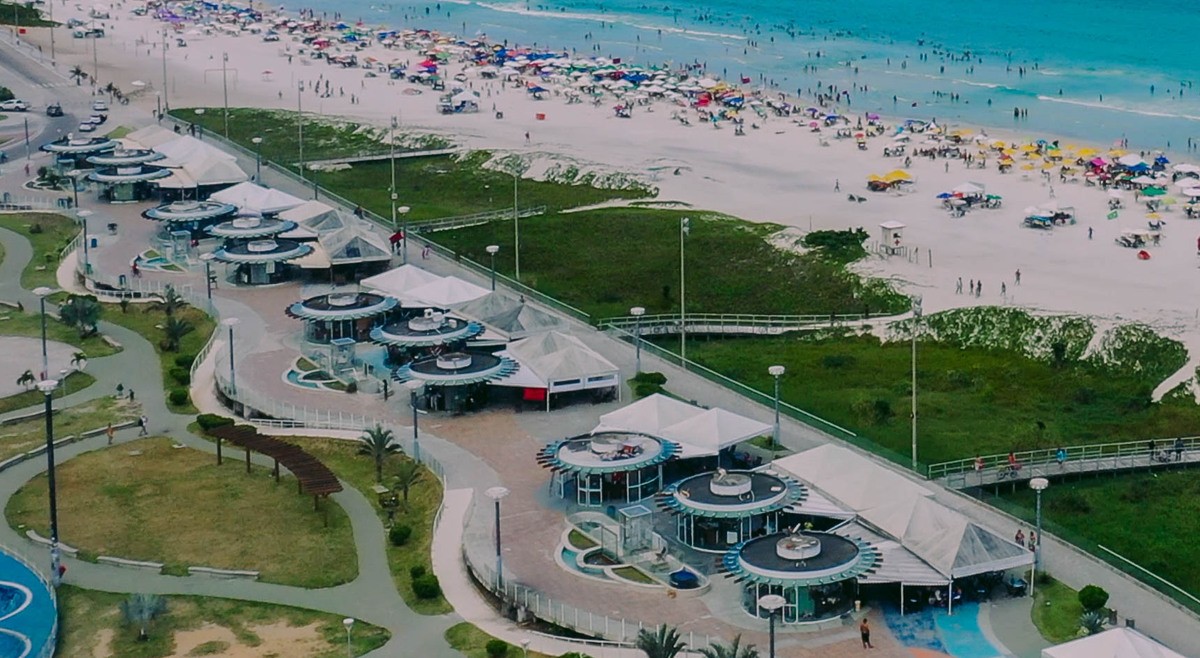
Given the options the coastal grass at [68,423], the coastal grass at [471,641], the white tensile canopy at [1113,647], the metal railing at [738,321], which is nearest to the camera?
the white tensile canopy at [1113,647]

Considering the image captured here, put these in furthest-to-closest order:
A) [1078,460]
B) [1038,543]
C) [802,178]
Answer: [802,178]
[1078,460]
[1038,543]

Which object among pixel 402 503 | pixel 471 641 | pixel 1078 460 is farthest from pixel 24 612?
pixel 1078 460

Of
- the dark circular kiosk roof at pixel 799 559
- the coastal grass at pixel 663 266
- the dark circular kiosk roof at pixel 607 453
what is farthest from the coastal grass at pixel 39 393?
the dark circular kiosk roof at pixel 799 559

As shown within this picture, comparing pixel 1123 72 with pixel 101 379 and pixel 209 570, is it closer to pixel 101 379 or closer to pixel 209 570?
pixel 101 379

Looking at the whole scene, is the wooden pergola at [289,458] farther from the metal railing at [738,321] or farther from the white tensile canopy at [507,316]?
the metal railing at [738,321]

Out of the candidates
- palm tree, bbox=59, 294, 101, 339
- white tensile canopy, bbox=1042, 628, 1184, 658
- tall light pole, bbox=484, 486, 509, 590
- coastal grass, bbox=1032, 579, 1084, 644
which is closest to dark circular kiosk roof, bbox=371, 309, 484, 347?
palm tree, bbox=59, 294, 101, 339

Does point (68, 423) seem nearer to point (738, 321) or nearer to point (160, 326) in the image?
point (160, 326)
